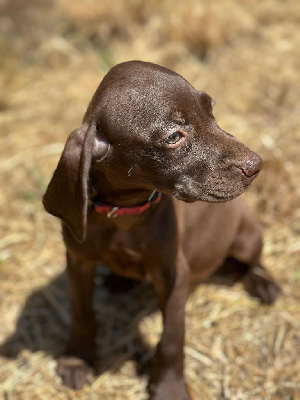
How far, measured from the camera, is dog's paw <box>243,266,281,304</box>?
4.48 meters

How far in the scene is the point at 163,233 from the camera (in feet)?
11.2

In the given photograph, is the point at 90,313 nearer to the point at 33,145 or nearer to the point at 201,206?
the point at 201,206

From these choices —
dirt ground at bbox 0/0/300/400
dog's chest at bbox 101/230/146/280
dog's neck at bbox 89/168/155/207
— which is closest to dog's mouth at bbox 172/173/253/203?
dog's neck at bbox 89/168/155/207

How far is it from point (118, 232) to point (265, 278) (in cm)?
160

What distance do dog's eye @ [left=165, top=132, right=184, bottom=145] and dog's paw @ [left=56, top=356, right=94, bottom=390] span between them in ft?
5.82

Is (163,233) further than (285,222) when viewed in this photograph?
No

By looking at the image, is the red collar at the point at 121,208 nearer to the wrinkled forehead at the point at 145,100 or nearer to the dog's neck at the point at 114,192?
the dog's neck at the point at 114,192

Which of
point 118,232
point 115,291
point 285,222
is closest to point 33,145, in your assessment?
point 115,291

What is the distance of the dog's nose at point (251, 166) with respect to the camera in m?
3.04

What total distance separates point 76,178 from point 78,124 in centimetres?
352

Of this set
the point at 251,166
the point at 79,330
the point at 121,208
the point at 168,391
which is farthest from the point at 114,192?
the point at 168,391

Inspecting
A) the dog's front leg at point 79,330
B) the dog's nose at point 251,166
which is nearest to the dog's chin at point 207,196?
the dog's nose at point 251,166

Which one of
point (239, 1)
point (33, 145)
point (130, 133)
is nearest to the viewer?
point (130, 133)

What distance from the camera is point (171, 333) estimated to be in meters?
3.61
